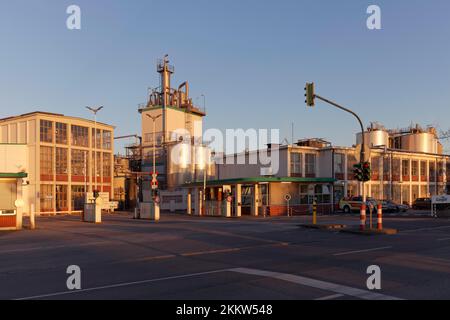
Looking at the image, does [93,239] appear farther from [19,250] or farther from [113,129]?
[113,129]

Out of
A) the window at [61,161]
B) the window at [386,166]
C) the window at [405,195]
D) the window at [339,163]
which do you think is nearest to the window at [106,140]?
the window at [61,161]

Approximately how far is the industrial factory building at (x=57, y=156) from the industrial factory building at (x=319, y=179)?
18.8 meters

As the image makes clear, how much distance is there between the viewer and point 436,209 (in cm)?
4081

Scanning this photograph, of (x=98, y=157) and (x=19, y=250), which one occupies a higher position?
(x=98, y=157)

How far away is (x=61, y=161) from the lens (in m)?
63.7

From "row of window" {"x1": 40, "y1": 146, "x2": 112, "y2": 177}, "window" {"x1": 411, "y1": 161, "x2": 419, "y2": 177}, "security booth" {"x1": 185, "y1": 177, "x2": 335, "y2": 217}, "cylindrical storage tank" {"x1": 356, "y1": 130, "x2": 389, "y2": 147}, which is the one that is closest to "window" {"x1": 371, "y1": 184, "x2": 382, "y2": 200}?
"window" {"x1": 411, "y1": 161, "x2": 419, "y2": 177}

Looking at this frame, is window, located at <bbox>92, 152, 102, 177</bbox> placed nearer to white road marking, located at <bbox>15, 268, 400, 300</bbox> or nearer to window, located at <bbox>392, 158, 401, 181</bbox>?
window, located at <bbox>392, 158, 401, 181</bbox>

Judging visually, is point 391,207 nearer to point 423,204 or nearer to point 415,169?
point 423,204

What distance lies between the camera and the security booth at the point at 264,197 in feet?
145

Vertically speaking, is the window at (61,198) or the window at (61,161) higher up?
the window at (61,161)

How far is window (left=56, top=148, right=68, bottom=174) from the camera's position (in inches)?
2489

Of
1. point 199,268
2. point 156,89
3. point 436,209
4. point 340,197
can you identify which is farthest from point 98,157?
point 199,268

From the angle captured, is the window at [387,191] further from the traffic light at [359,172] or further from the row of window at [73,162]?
the row of window at [73,162]

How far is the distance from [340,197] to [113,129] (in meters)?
36.7
